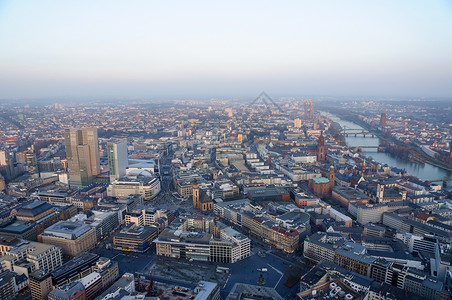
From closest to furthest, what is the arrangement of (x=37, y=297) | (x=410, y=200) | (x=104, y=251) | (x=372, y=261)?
(x=37, y=297) → (x=372, y=261) → (x=104, y=251) → (x=410, y=200)

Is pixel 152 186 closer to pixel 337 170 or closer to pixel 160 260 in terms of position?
pixel 160 260

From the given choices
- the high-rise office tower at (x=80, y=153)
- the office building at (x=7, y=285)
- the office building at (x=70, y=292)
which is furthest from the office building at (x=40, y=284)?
the high-rise office tower at (x=80, y=153)

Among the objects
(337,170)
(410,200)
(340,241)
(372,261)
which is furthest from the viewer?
(337,170)

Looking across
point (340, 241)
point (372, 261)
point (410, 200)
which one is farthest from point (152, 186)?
point (410, 200)

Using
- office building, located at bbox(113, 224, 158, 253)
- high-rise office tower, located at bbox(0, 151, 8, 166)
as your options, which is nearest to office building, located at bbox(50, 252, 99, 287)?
office building, located at bbox(113, 224, 158, 253)

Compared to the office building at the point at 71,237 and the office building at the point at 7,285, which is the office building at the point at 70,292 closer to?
the office building at the point at 7,285

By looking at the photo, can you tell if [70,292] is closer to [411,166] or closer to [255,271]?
[255,271]
